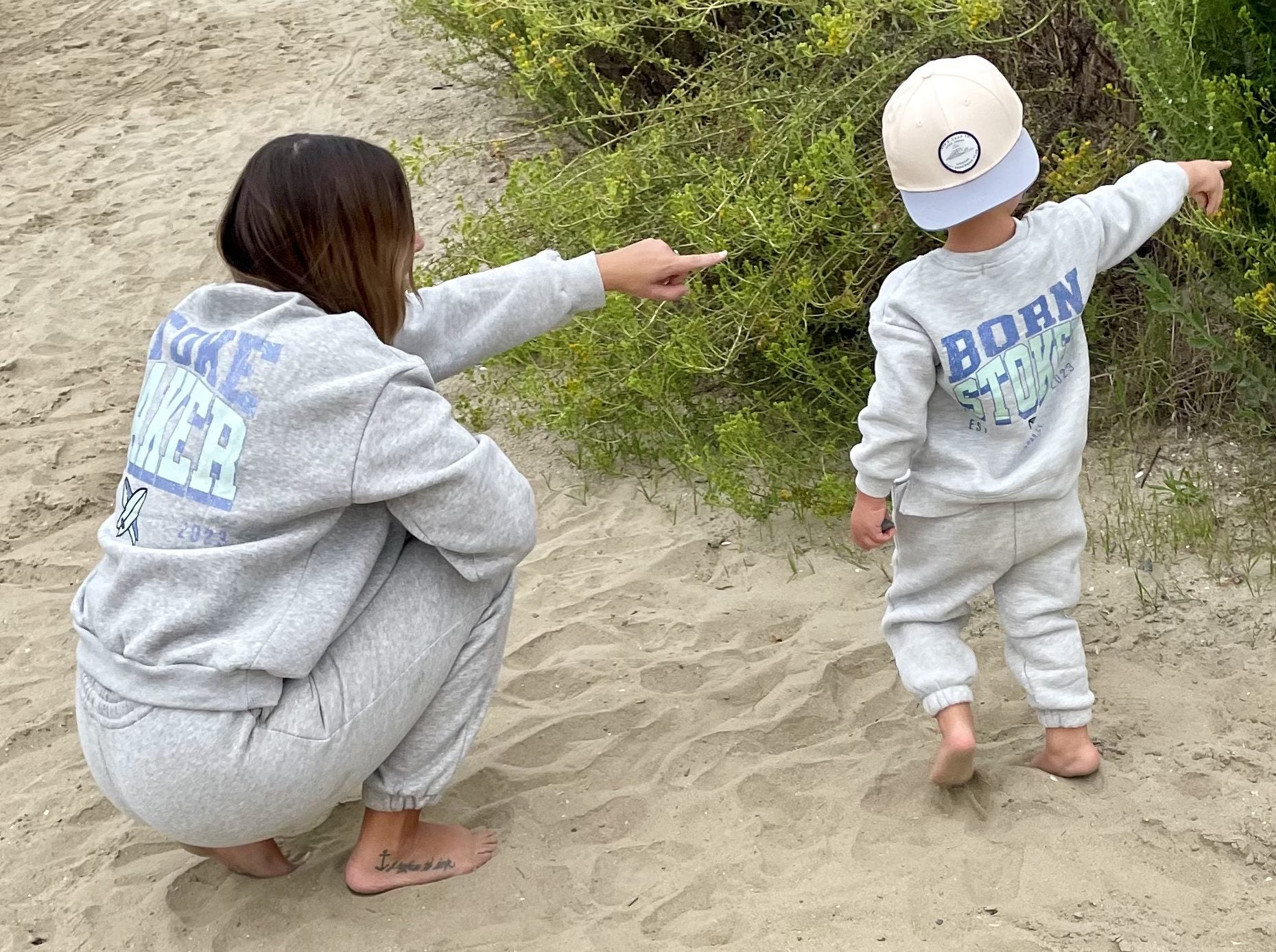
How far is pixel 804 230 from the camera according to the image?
145 inches

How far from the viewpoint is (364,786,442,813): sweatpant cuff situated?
251cm

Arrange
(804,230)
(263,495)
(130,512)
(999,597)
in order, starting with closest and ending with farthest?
(263,495) → (130,512) → (999,597) → (804,230)

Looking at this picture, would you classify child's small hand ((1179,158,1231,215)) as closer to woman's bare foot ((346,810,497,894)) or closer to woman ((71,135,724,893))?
woman ((71,135,724,893))

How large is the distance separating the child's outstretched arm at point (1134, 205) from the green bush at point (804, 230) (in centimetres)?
84

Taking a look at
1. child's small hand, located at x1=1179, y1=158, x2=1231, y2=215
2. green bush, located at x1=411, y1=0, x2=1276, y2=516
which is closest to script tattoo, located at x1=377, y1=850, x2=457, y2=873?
green bush, located at x1=411, y1=0, x2=1276, y2=516

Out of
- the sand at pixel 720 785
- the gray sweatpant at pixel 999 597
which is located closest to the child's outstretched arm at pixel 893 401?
the gray sweatpant at pixel 999 597

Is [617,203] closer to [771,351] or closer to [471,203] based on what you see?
[771,351]

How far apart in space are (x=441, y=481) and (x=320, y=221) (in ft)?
1.49

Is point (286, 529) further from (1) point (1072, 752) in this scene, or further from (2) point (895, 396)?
(1) point (1072, 752)

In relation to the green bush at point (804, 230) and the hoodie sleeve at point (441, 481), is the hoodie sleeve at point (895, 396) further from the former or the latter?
the green bush at point (804, 230)

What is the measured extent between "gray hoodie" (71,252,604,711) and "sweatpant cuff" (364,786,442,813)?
14.5 inches

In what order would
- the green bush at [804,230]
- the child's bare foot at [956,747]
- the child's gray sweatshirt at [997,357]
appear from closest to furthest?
the child's gray sweatshirt at [997,357], the child's bare foot at [956,747], the green bush at [804,230]

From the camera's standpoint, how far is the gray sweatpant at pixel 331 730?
87.4 inches

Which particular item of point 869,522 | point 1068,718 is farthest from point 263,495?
point 1068,718
